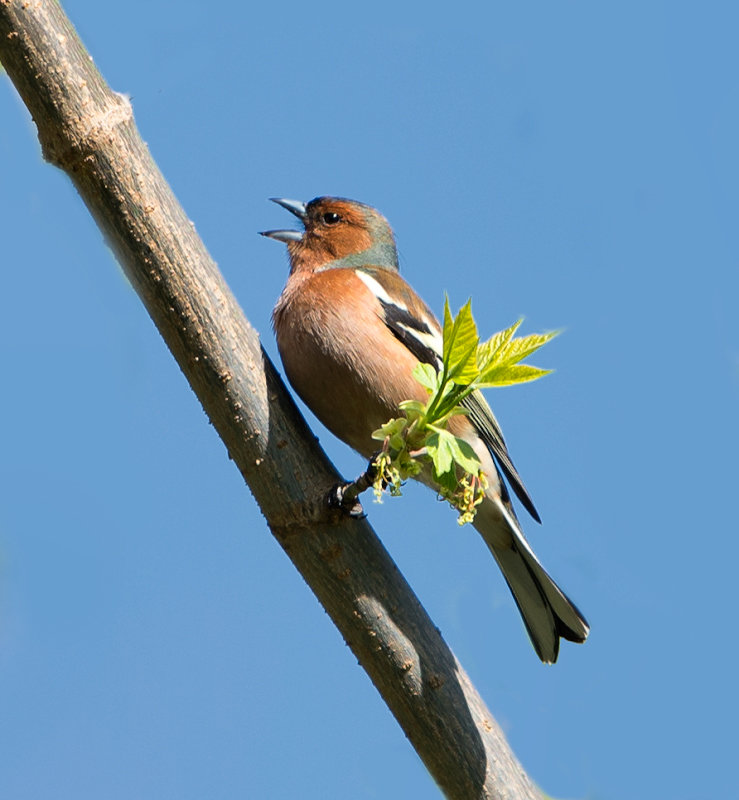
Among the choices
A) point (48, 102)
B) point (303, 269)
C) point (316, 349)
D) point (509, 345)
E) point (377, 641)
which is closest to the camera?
point (509, 345)

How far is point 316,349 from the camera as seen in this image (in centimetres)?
509

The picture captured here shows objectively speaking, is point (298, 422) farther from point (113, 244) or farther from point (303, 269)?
point (303, 269)

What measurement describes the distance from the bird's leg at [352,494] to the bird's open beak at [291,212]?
10.1 ft

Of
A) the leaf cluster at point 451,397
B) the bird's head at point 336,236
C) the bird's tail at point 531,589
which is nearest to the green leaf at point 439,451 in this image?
the leaf cluster at point 451,397

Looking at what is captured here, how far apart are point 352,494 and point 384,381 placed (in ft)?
5.54

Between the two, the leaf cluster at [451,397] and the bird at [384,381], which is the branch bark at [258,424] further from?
the bird at [384,381]

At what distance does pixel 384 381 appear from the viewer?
196 inches

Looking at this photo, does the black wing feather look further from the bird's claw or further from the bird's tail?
the bird's claw

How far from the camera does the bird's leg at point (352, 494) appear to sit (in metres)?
3.27

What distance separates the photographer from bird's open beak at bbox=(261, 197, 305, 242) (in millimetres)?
6203

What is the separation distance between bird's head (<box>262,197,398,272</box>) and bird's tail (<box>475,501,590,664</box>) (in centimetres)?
195

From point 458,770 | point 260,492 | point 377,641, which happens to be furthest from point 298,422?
point 458,770

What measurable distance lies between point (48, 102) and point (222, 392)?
1149 millimetres

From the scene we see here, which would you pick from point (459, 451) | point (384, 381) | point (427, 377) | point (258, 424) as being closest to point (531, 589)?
point (384, 381)
